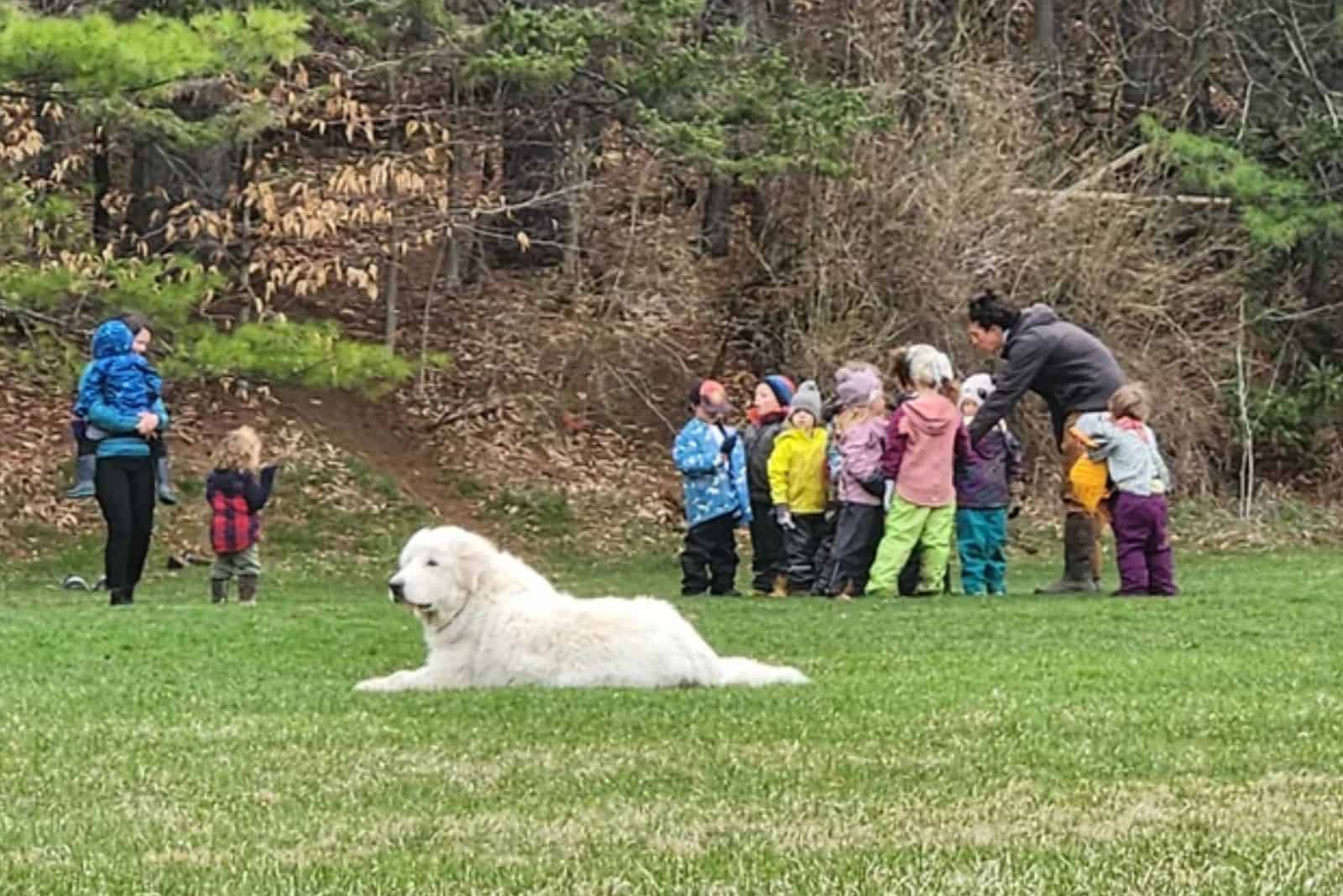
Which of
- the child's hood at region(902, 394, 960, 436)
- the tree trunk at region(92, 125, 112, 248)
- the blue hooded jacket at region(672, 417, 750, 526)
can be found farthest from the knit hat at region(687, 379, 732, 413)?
the tree trunk at region(92, 125, 112, 248)

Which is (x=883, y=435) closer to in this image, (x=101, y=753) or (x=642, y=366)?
(x=101, y=753)

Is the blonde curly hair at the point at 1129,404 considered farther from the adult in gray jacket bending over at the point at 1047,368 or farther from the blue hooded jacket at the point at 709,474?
the blue hooded jacket at the point at 709,474

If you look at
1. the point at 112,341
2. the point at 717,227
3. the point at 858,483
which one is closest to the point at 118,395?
the point at 112,341

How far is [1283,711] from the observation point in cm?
750

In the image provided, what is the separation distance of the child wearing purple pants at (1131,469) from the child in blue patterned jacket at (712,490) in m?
3.19

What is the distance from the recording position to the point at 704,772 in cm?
620

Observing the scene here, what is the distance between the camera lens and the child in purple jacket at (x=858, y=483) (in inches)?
568

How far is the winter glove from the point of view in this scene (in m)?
14.3

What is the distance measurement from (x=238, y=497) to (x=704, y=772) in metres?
8.31

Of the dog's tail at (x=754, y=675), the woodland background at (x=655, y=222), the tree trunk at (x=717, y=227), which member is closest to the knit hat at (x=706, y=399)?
the woodland background at (x=655, y=222)

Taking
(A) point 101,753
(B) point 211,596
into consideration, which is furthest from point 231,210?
(A) point 101,753

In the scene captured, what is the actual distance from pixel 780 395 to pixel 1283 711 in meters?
9.01

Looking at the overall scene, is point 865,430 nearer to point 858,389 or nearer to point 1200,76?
point 858,389

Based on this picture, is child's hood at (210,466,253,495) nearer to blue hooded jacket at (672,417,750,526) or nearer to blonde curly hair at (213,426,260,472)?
blonde curly hair at (213,426,260,472)
